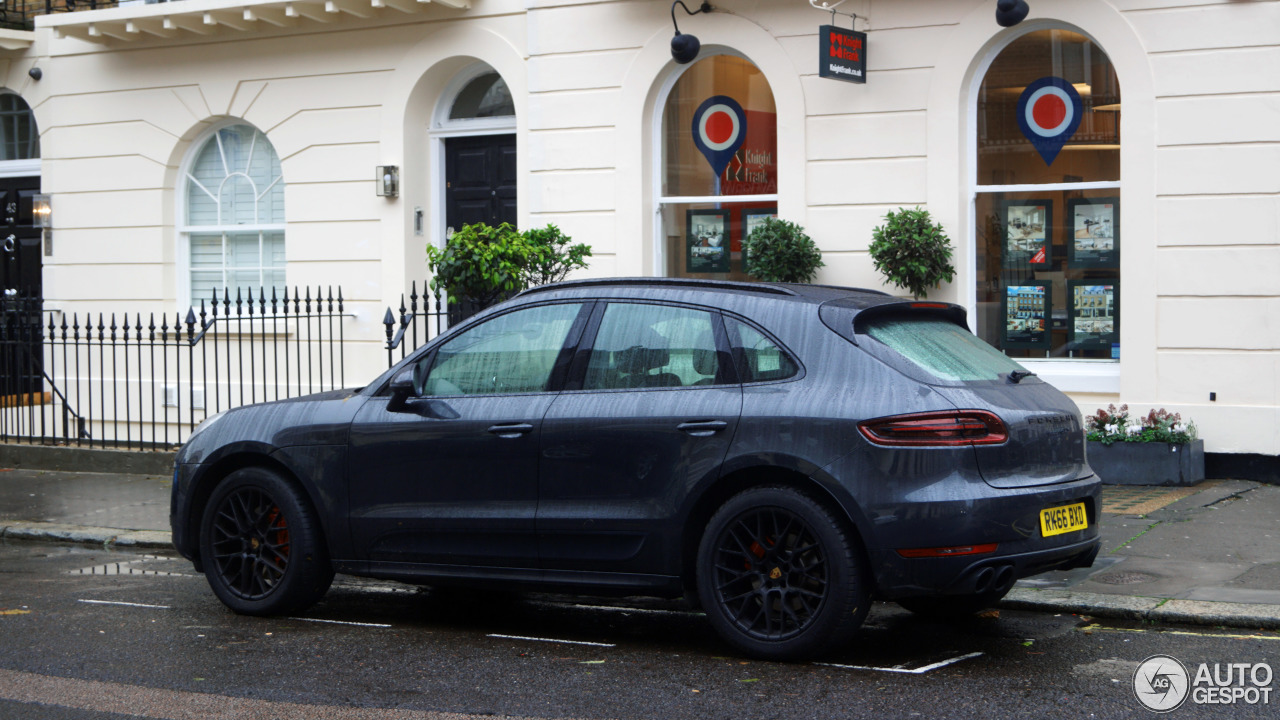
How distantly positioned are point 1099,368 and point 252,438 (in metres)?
7.12

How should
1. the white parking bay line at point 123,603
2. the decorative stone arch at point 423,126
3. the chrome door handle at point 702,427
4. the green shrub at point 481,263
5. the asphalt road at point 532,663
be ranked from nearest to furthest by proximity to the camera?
the asphalt road at point 532,663, the chrome door handle at point 702,427, the white parking bay line at point 123,603, the green shrub at point 481,263, the decorative stone arch at point 423,126

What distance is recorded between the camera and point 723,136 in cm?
1268

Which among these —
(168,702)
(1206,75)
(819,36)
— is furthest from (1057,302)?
(168,702)

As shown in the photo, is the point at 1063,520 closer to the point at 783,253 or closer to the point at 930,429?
the point at 930,429

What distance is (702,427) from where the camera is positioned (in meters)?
5.74

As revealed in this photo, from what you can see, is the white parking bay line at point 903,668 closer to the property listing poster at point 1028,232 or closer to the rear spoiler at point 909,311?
the rear spoiler at point 909,311

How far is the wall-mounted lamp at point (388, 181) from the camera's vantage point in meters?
13.7

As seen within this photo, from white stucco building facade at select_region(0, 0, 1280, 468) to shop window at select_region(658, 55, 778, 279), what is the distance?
Answer: 36 mm

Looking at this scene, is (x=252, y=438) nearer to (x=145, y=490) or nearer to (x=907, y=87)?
(x=145, y=490)

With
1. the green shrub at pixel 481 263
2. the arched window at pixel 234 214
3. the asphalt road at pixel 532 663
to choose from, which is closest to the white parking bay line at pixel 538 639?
the asphalt road at pixel 532 663

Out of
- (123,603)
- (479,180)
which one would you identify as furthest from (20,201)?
(123,603)

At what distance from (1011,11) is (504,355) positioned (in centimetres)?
643

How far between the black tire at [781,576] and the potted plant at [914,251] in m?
5.97

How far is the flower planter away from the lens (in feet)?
33.8
